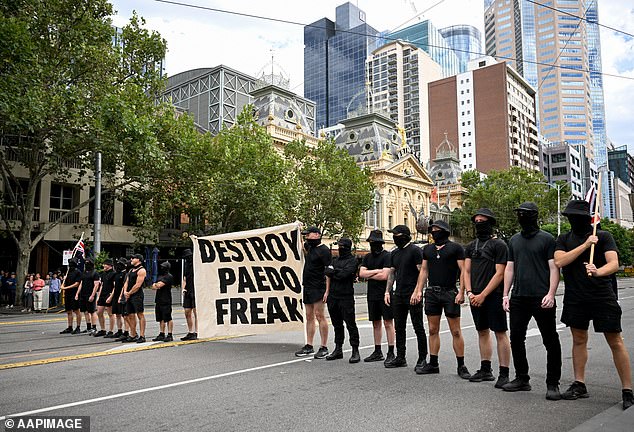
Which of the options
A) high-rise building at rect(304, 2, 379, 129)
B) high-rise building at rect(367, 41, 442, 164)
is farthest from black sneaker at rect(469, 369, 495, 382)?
high-rise building at rect(304, 2, 379, 129)

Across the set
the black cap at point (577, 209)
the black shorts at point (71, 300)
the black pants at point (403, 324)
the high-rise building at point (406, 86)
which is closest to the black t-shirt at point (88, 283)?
the black shorts at point (71, 300)

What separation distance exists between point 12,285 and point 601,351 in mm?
26429

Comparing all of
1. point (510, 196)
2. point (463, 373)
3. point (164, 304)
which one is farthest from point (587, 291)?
point (510, 196)

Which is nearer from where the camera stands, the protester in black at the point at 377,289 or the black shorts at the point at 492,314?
the black shorts at the point at 492,314

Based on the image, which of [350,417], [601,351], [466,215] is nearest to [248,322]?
[350,417]

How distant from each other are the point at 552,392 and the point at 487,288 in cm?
142

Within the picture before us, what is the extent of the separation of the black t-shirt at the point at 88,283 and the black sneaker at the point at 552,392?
1055cm

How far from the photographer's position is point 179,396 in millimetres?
6047

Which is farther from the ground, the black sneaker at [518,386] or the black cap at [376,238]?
the black cap at [376,238]

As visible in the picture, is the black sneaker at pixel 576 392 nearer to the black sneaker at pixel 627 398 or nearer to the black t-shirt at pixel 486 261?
the black sneaker at pixel 627 398

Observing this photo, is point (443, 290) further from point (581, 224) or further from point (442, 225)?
point (581, 224)

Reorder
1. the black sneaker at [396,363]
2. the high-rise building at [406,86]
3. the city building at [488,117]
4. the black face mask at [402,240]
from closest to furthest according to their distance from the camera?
the black sneaker at [396,363], the black face mask at [402,240], the city building at [488,117], the high-rise building at [406,86]

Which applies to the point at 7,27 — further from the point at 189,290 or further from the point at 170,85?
the point at 170,85

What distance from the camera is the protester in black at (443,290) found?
715 centimetres
